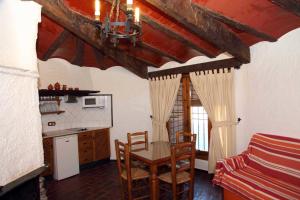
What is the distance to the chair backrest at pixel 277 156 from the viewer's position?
266 centimetres

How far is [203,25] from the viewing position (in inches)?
109

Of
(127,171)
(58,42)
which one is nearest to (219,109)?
(127,171)

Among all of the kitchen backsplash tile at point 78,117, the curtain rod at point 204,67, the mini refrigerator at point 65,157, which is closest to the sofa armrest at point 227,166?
the curtain rod at point 204,67

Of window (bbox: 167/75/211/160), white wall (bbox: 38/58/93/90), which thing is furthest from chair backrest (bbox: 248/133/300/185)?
white wall (bbox: 38/58/93/90)

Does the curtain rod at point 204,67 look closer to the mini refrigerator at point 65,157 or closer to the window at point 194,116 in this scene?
the window at point 194,116

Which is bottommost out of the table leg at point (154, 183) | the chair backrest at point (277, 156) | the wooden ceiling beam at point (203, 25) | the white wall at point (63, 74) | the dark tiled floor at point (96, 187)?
the dark tiled floor at point (96, 187)

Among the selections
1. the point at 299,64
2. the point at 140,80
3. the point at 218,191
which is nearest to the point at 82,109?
the point at 140,80

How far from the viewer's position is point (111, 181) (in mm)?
4035

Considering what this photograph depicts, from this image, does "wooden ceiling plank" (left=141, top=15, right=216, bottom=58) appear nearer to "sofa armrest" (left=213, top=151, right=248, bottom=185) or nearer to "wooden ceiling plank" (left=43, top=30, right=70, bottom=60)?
"wooden ceiling plank" (left=43, top=30, right=70, bottom=60)

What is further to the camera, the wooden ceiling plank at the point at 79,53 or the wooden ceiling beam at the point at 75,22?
the wooden ceiling plank at the point at 79,53

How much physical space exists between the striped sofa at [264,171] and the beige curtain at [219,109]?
1.98 feet

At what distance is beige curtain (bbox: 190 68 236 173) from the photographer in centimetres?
385

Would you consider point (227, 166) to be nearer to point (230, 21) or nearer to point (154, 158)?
point (154, 158)

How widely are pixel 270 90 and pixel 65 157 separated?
3.81 m
